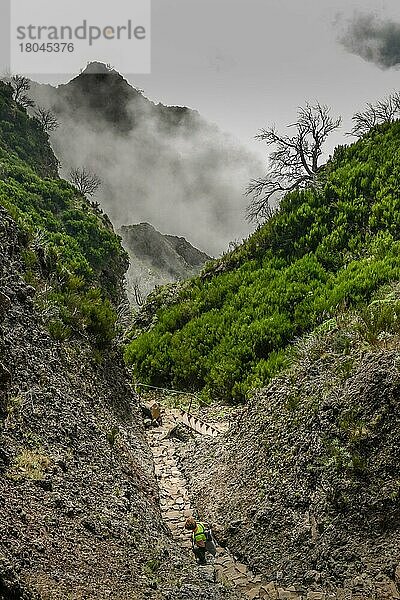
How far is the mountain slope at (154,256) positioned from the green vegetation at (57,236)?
1664cm

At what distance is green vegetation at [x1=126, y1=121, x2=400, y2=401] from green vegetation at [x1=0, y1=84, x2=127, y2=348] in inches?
126

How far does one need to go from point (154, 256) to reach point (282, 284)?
129 ft

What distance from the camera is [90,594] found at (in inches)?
185

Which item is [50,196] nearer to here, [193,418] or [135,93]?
[193,418]

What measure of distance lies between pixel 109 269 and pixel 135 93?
42650 mm

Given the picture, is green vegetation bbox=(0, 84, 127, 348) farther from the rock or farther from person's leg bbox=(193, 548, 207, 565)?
person's leg bbox=(193, 548, 207, 565)

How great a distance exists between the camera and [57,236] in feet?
84.9

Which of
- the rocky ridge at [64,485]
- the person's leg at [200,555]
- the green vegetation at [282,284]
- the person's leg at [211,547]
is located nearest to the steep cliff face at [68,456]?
the rocky ridge at [64,485]

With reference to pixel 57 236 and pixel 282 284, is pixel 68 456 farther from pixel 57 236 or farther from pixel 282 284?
pixel 57 236

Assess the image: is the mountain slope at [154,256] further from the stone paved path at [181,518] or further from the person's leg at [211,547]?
the person's leg at [211,547]

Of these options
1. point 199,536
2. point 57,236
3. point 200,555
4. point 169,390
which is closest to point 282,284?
point 169,390

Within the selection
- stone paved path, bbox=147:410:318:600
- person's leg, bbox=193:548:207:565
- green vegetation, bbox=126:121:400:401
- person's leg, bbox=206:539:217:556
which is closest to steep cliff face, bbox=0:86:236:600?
person's leg, bbox=193:548:207:565

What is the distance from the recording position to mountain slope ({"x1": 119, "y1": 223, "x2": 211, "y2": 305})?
52.0 metres

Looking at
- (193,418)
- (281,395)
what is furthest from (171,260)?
(281,395)
